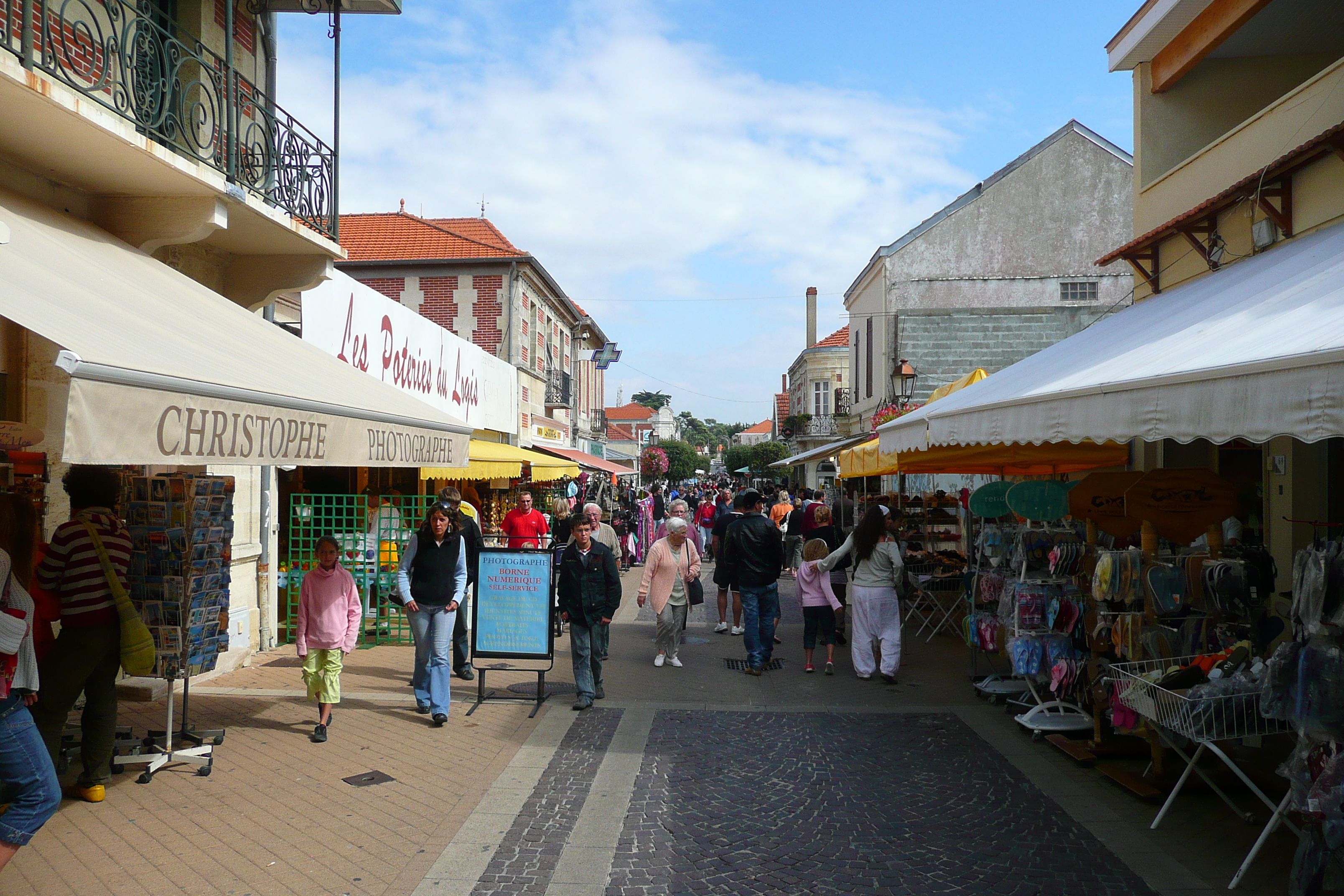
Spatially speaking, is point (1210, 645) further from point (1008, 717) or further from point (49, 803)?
point (49, 803)

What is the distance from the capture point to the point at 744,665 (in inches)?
366

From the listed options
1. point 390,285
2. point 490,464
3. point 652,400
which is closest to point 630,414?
point 652,400

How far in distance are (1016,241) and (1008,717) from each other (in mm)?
16515

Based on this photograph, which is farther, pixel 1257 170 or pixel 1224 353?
pixel 1257 170

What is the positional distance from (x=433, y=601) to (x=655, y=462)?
3167 centimetres

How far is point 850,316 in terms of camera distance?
2545 centimetres

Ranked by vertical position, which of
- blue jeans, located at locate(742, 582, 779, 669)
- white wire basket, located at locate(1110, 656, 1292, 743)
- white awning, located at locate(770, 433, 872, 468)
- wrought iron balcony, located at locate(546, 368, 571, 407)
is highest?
wrought iron balcony, located at locate(546, 368, 571, 407)

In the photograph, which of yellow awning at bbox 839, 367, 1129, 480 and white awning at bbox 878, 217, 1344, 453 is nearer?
white awning at bbox 878, 217, 1344, 453

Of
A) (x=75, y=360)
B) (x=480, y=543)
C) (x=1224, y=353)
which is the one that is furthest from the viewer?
(x=480, y=543)

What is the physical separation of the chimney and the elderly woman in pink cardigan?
42.2m

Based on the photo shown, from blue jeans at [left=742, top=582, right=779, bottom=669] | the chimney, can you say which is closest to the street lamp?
blue jeans at [left=742, top=582, right=779, bottom=669]

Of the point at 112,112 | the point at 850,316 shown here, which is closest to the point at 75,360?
the point at 112,112

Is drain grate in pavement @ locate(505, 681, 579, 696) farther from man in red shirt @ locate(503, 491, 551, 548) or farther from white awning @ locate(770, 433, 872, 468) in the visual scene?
white awning @ locate(770, 433, 872, 468)

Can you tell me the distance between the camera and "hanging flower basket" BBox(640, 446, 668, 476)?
3850 centimetres
